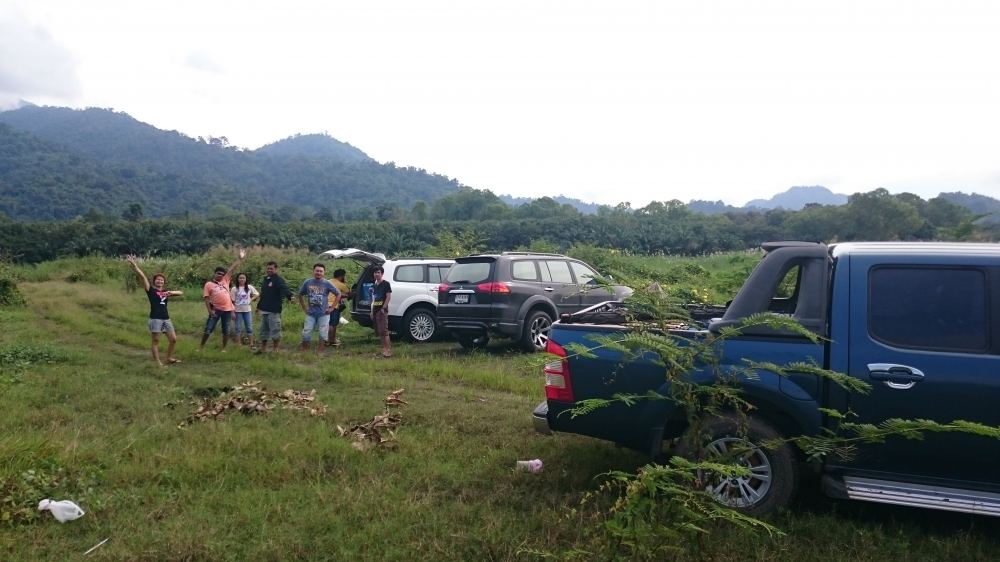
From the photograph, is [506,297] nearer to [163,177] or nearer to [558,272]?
[558,272]

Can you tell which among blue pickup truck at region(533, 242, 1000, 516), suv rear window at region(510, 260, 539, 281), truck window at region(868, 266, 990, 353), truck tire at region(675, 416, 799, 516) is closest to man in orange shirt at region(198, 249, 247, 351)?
suv rear window at region(510, 260, 539, 281)

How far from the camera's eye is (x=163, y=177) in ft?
340

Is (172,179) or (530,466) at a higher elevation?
(172,179)

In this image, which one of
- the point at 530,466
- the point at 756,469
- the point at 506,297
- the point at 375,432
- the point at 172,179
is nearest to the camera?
the point at 756,469

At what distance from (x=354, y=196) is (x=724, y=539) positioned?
12662cm

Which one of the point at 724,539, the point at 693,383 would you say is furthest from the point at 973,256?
the point at 724,539

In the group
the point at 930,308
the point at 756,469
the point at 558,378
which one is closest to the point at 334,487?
the point at 558,378

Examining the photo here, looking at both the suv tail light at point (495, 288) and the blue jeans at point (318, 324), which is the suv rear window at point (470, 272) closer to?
the suv tail light at point (495, 288)

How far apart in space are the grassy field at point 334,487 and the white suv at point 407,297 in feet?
13.4

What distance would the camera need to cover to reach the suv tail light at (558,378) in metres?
4.60

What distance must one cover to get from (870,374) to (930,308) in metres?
0.57

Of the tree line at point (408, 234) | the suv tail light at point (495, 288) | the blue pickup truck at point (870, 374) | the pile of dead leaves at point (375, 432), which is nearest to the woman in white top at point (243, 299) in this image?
the suv tail light at point (495, 288)

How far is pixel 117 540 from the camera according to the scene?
13.0 feet

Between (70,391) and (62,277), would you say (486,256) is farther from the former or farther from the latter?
(62,277)
